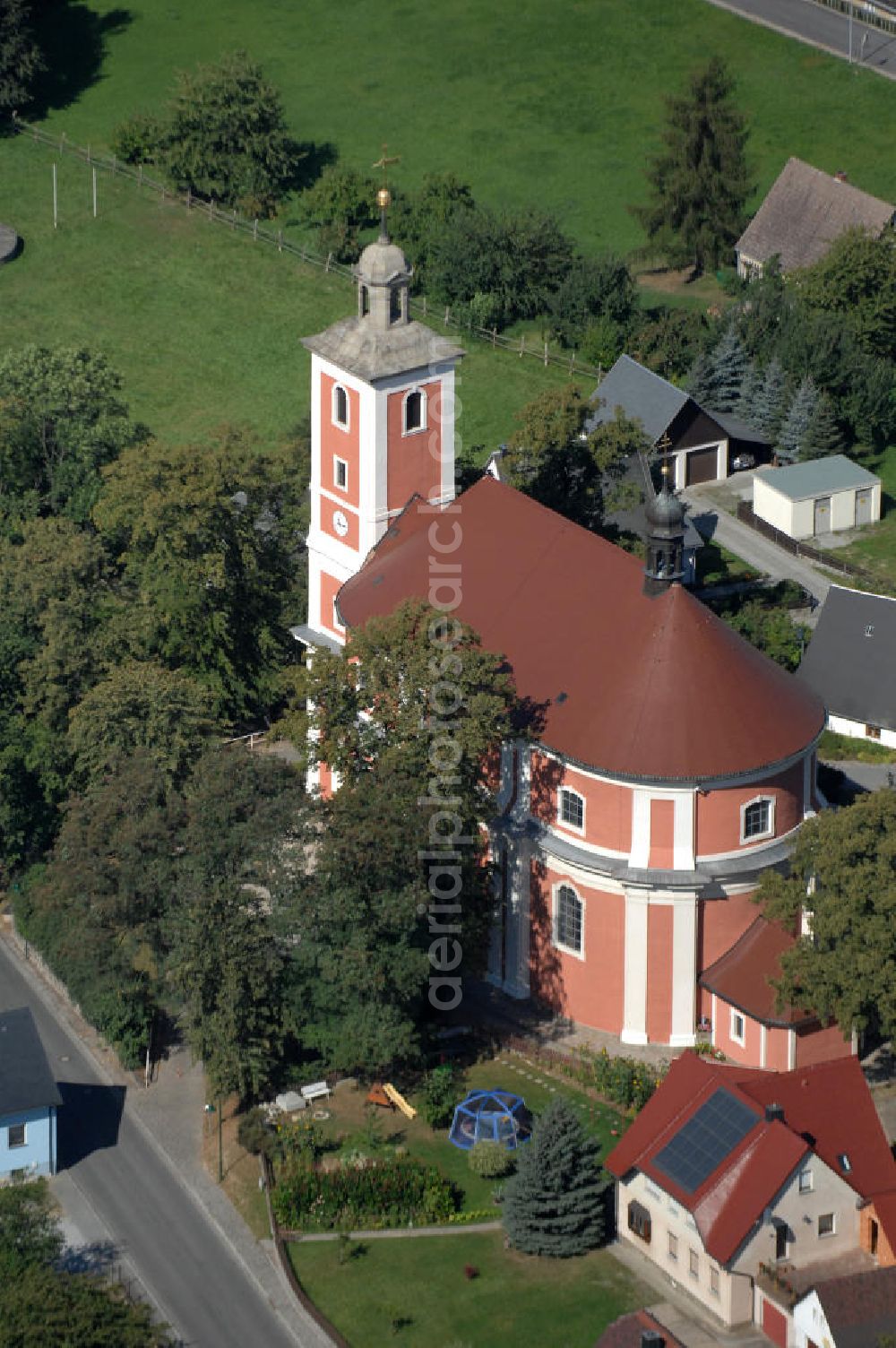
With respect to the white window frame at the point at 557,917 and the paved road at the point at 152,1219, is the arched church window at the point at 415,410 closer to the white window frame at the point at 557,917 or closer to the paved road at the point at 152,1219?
the white window frame at the point at 557,917

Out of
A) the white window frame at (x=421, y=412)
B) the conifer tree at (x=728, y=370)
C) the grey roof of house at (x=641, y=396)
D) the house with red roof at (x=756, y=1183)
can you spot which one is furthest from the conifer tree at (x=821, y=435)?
the house with red roof at (x=756, y=1183)

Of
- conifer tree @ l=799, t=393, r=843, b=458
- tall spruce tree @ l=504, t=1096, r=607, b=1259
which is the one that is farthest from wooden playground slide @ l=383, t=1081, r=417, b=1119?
conifer tree @ l=799, t=393, r=843, b=458

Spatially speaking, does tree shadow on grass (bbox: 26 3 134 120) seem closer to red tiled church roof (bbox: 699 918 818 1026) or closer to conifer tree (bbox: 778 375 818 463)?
conifer tree (bbox: 778 375 818 463)

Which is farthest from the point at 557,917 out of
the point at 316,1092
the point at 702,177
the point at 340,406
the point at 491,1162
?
the point at 702,177

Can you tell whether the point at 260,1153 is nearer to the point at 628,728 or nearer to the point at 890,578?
the point at 628,728

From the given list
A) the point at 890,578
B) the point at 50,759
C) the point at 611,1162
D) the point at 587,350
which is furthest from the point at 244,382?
the point at 611,1162

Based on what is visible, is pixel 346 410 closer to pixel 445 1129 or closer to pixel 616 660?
pixel 616 660
